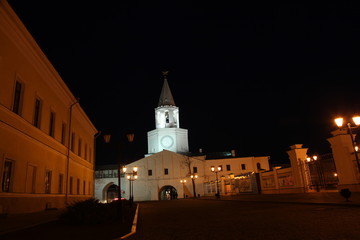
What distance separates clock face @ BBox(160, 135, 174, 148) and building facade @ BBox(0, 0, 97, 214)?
37.6 metres

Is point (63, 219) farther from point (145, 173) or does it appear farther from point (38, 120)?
point (145, 173)

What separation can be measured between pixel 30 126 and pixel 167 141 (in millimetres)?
45862

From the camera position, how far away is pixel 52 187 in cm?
1709

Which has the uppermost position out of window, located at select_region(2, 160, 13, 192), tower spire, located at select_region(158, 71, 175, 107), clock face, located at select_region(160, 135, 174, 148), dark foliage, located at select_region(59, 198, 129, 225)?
tower spire, located at select_region(158, 71, 175, 107)

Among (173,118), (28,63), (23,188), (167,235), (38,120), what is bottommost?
(167,235)

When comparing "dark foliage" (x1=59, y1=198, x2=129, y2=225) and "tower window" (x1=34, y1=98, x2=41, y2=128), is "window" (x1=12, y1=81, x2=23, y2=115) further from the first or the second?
"dark foliage" (x1=59, y1=198, x2=129, y2=225)

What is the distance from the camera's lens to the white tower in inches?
2324

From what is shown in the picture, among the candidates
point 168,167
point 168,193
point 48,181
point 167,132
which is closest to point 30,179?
point 48,181

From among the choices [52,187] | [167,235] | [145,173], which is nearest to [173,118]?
[145,173]

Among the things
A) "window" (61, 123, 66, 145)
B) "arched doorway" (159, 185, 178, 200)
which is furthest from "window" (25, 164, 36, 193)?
"arched doorway" (159, 185, 178, 200)

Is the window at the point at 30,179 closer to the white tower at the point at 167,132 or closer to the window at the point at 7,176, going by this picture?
the window at the point at 7,176

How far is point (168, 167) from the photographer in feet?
187

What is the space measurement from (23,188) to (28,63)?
5.67 meters

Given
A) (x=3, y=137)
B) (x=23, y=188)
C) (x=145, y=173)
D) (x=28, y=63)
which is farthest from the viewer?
(x=145, y=173)
